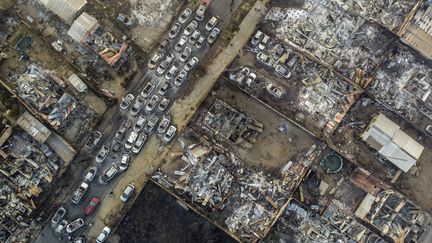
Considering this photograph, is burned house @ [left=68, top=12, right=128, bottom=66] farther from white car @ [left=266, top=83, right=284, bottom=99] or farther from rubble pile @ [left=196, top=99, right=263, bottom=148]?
white car @ [left=266, top=83, right=284, bottom=99]

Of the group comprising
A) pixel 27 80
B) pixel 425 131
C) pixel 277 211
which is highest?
pixel 425 131

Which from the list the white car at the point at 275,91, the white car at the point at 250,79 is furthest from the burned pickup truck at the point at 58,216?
the white car at the point at 275,91

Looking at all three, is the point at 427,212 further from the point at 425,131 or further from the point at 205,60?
the point at 205,60

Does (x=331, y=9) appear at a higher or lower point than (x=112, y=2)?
higher

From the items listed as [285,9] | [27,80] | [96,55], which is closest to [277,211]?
[285,9]

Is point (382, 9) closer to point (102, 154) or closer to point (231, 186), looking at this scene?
point (231, 186)
